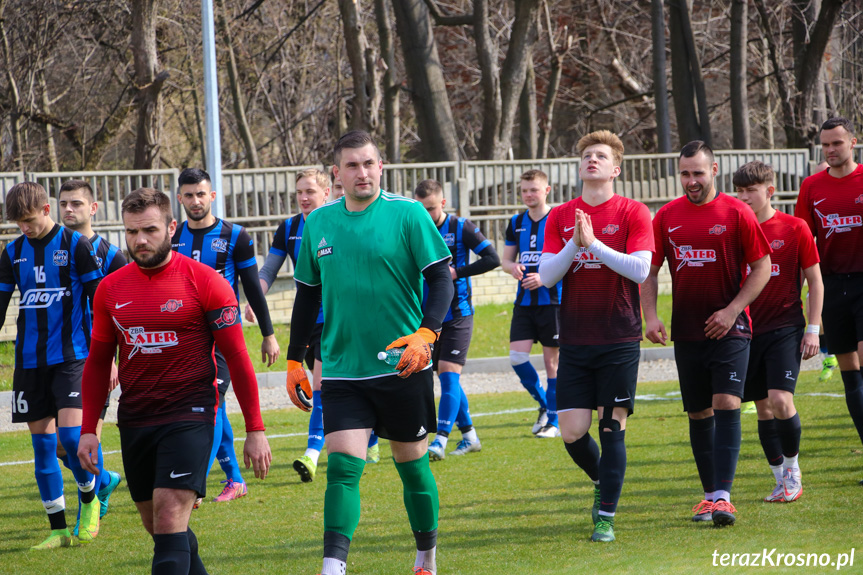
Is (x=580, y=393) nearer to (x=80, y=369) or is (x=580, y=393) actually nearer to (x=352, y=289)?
(x=352, y=289)

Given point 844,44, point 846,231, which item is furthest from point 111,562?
point 844,44

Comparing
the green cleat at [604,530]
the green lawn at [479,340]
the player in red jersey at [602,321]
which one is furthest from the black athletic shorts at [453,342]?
the green lawn at [479,340]

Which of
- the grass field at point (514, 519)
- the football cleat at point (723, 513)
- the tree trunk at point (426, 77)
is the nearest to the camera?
the grass field at point (514, 519)

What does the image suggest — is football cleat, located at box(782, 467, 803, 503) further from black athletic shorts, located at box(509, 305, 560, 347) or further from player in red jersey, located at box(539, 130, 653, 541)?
black athletic shorts, located at box(509, 305, 560, 347)

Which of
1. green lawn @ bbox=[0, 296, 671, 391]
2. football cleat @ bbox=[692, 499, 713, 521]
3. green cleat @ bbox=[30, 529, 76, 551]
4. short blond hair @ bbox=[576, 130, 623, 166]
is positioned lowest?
green lawn @ bbox=[0, 296, 671, 391]

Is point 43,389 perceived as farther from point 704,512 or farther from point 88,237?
point 704,512

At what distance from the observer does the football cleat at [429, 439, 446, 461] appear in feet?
27.7

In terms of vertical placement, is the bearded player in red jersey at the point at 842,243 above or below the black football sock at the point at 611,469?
above

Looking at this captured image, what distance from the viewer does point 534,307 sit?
934 cm

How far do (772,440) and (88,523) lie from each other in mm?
4534

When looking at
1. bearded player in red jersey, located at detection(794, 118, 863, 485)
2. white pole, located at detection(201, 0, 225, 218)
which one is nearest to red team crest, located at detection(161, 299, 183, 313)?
bearded player in red jersey, located at detection(794, 118, 863, 485)

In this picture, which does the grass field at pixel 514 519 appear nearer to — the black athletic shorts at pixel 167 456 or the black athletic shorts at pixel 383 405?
the black athletic shorts at pixel 383 405

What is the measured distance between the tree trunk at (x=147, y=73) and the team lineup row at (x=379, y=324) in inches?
504

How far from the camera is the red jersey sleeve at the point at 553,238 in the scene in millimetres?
5855
